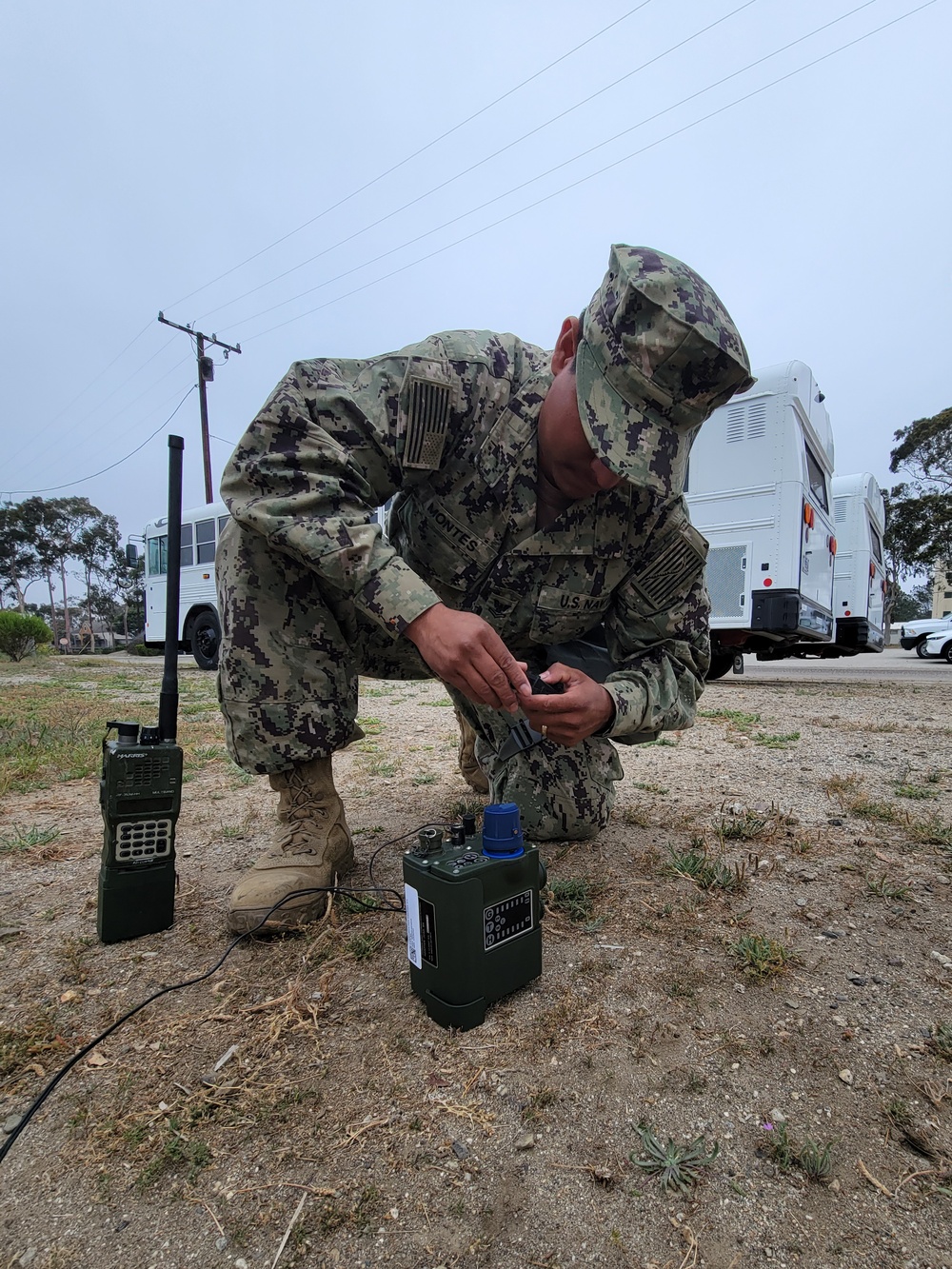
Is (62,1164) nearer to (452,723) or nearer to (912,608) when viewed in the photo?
(452,723)

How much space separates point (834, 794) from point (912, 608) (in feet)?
231

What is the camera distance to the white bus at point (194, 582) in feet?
35.4

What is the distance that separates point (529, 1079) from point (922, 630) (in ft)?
64.9

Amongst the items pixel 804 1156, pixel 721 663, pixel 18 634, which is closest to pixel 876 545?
pixel 721 663

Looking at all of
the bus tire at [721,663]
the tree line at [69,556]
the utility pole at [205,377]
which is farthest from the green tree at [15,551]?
the bus tire at [721,663]

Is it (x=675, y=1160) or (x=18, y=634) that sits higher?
(x=18, y=634)

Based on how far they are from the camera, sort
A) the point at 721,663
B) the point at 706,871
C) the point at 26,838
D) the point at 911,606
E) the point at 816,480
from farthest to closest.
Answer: the point at 911,606
the point at 721,663
the point at 816,480
the point at 26,838
the point at 706,871

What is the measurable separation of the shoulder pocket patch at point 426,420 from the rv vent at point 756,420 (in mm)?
5576

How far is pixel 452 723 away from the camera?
15.1 ft

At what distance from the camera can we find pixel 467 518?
1842mm

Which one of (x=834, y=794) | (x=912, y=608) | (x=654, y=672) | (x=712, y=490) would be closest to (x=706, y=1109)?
(x=654, y=672)

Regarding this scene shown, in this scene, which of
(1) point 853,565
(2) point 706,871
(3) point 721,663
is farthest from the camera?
(1) point 853,565

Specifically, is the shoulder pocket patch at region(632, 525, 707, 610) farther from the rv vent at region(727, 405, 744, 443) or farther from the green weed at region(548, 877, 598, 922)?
the rv vent at region(727, 405, 744, 443)

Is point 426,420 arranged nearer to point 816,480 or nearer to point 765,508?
point 765,508
